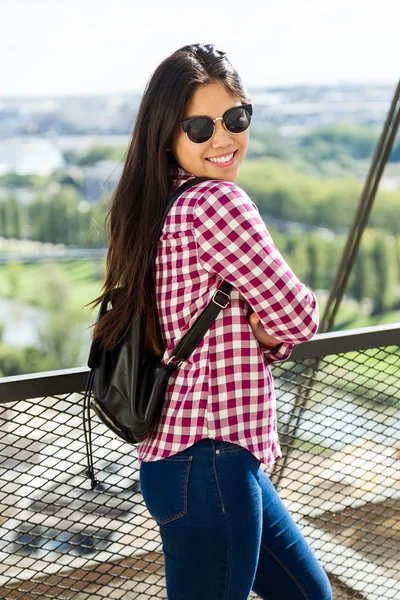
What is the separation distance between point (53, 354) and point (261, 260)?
3024cm

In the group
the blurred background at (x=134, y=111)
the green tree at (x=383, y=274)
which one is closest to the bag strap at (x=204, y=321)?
the blurred background at (x=134, y=111)

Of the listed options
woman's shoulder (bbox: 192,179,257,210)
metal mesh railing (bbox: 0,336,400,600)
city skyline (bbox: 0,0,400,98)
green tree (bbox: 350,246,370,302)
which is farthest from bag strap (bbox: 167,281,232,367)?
city skyline (bbox: 0,0,400,98)

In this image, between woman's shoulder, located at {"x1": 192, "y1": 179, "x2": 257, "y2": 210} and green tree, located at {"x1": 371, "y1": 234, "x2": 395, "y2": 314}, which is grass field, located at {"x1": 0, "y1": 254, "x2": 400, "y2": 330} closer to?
green tree, located at {"x1": 371, "y1": 234, "x2": 395, "y2": 314}

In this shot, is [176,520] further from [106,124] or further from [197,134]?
[106,124]

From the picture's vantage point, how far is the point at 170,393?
106 cm

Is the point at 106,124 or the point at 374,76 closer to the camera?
the point at 106,124

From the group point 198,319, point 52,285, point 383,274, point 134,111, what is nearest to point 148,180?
point 198,319

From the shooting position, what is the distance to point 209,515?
3.29ft

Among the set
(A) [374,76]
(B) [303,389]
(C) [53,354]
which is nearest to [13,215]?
(C) [53,354]

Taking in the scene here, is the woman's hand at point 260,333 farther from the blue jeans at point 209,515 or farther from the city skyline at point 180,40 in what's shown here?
the city skyline at point 180,40

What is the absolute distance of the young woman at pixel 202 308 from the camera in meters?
1.00

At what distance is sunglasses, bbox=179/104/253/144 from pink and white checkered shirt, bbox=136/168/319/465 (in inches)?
3.1

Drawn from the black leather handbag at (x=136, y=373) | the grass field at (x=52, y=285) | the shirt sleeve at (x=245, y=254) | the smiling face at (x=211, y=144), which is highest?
the smiling face at (x=211, y=144)

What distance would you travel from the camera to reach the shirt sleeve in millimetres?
979
